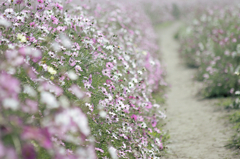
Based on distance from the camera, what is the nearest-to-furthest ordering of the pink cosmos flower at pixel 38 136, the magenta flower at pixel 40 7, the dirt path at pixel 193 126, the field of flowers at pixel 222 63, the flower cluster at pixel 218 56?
1. the pink cosmos flower at pixel 38 136
2. the magenta flower at pixel 40 7
3. the dirt path at pixel 193 126
4. the field of flowers at pixel 222 63
5. the flower cluster at pixel 218 56

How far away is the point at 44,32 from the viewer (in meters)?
3.45

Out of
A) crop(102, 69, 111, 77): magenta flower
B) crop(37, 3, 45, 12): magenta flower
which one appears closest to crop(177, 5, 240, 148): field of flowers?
crop(102, 69, 111, 77): magenta flower

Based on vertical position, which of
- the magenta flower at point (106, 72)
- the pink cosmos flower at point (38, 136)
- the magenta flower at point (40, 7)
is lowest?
the pink cosmos flower at point (38, 136)

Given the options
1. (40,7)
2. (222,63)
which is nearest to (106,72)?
(40,7)

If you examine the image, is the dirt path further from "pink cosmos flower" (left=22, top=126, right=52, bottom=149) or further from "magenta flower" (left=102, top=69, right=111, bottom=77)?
"pink cosmos flower" (left=22, top=126, right=52, bottom=149)

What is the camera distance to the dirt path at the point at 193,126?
416 cm

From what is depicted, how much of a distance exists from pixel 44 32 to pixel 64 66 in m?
0.50

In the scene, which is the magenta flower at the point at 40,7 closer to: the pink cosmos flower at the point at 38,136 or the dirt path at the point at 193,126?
the pink cosmos flower at the point at 38,136

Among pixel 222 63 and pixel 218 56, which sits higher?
pixel 218 56

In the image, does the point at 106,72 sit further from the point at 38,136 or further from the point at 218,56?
the point at 218,56

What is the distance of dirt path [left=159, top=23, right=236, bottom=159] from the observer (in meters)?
4.16

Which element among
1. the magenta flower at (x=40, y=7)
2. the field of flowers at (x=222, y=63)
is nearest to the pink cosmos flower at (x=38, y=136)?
the magenta flower at (x=40, y=7)

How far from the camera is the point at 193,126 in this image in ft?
17.2

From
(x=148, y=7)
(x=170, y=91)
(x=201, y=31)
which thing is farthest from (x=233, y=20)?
(x=148, y=7)
